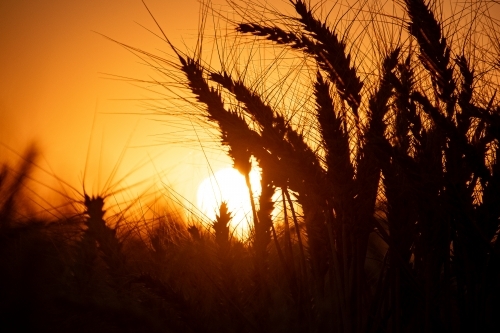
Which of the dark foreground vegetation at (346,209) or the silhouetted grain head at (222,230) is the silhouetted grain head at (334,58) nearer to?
the dark foreground vegetation at (346,209)

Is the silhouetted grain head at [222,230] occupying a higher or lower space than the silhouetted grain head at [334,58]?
lower

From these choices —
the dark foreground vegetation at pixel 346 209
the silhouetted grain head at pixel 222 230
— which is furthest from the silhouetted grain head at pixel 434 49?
the silhouetted grain head at pixel 222 230

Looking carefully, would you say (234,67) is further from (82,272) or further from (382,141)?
(82,272)

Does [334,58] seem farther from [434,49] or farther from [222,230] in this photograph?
[222,230]

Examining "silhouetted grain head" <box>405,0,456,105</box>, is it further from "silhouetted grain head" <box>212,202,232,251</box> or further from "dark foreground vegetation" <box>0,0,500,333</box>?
"silhouetted grain head" <box>212,202,232,251</box>

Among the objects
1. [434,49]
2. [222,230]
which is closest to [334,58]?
[434,49]

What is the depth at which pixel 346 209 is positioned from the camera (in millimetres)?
1667

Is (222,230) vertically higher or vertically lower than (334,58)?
lower

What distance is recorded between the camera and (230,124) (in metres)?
1.83

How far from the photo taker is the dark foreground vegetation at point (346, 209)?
1.62m

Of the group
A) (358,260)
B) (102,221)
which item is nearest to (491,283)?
(358,260)

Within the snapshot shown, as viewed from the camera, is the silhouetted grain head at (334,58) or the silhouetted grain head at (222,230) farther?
the silhouetted grain head at (222,230)

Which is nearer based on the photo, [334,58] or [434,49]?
[434,49]

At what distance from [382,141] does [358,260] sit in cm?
46
